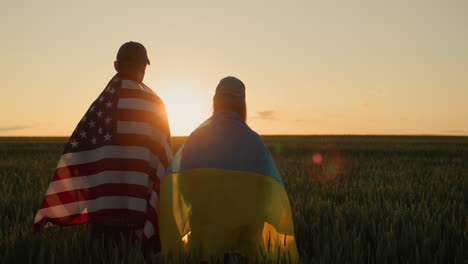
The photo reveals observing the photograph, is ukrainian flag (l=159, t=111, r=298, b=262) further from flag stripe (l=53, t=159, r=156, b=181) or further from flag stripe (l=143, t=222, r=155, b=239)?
flag stripe (l=53, t=159, r=156, b=181)

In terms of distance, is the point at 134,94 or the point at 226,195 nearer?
the point at 226,195

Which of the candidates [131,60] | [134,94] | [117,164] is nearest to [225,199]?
[117,164]

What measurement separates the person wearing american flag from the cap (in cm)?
88

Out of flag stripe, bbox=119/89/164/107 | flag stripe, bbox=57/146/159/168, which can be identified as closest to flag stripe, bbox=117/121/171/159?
flag stripe, bbox=57/146/159/168

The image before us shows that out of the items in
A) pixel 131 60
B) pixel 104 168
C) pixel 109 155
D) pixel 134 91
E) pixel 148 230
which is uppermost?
pixel 131 60

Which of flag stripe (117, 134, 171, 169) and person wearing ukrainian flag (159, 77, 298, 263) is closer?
person wearing ukrainian flag (159, 77, 298, 263)

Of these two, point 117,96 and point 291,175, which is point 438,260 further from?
point 291,175

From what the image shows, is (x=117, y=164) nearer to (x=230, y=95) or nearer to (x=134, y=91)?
(x=134, y=91)

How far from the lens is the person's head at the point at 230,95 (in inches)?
124

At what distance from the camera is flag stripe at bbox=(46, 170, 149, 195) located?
352 cm

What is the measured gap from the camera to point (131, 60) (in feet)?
11.9

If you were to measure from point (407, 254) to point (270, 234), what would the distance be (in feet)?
4.75

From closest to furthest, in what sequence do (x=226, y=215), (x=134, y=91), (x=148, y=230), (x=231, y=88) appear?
(x=226, y=215) < (x=231, y=88) < (x=148, y=230) < (x=134, y=91)

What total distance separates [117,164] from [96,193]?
36 cm
